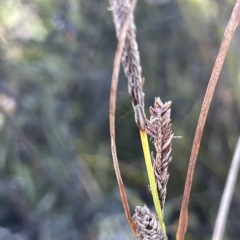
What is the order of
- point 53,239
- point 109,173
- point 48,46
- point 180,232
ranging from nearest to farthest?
point 180,232
point 53,239
point 48,46
point 109,173

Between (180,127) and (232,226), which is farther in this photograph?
(180,127)

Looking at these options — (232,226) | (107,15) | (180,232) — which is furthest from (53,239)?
(180,232)

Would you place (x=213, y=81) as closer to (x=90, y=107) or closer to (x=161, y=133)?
(x=161, y=133)

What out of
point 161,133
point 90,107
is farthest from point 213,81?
point 90,107

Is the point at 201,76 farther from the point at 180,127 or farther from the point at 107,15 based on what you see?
the point at 107,15

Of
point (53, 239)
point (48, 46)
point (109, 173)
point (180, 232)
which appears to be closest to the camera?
point (180, 232)

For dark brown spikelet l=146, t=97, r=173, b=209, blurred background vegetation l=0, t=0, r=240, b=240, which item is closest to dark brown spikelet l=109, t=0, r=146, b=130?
dark brown spikelet l=146, t=97, r=173, b=209
